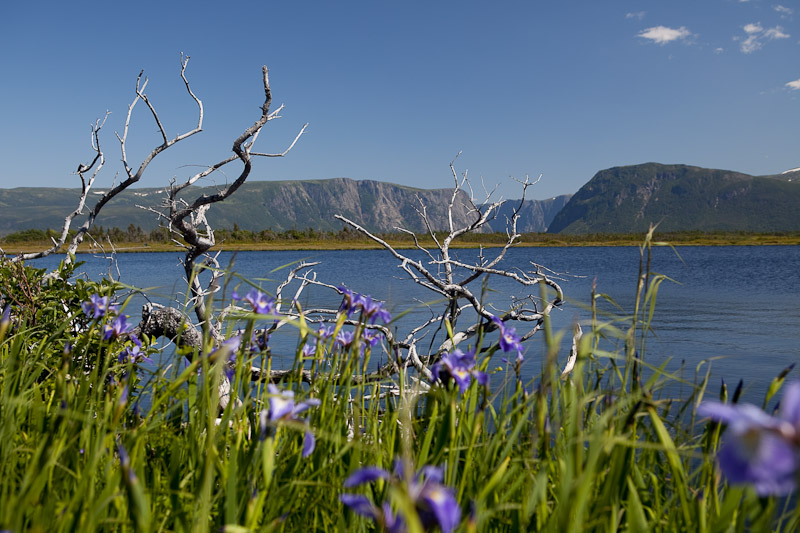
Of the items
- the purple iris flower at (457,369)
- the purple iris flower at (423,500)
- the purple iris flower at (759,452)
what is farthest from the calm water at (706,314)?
the purple iris flower at (759,452)

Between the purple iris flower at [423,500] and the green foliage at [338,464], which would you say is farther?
the green foliage at [338,464]

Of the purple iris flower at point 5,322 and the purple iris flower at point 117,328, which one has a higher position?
the purple iris flower at point 5,322

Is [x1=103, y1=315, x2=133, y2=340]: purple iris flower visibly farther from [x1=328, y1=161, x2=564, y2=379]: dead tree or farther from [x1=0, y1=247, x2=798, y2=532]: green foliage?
[x1=328, y1=161, x2=564, y2=379]: dead tree

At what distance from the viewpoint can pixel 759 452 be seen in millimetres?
651

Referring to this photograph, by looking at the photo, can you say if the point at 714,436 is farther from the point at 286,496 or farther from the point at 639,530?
the point at 286,496

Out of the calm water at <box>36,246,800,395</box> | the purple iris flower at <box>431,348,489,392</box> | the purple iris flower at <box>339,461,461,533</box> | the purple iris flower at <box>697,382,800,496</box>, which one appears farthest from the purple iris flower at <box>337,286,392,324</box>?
the purple iris flower at <box>697,382,800,496</box>

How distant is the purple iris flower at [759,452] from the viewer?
2.07 ft

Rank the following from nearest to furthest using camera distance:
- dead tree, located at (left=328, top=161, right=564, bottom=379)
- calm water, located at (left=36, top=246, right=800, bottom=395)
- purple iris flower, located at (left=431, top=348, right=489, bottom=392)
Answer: purple iris flower, located at (left=431, top=348, right=489, bottom=392) < dead tree, located at (left=328, top=161, right=564, bottom=379) < calm water, located at (left=36, top=246, right=800, bottom=395)

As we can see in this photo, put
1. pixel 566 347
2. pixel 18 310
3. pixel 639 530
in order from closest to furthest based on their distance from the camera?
pixel 639 530
pixel 18 310
pixel 566 347

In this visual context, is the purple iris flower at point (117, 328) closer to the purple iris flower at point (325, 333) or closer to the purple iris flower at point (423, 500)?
the purple iris flower at point (325, 333)

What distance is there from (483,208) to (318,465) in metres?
5.67

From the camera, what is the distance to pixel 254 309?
7.45ft

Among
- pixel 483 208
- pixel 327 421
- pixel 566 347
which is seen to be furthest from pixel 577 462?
pixel 566 347

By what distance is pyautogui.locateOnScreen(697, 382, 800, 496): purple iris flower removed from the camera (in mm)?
630
